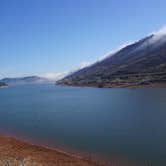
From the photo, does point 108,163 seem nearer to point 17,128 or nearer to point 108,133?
point 108,133

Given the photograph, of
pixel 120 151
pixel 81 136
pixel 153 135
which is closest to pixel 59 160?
pixel 120 151

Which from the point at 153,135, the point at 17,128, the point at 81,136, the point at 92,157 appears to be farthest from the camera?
the point at 17,128

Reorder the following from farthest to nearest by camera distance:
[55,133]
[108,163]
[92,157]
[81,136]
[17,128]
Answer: [17,128], [55,133], [81,136], [92,157], [108,163]

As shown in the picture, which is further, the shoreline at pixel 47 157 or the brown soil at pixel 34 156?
the shoreline at pixel 47 157

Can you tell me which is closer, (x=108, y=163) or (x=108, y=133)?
(x=108, y=163)

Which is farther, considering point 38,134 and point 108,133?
point 38,134

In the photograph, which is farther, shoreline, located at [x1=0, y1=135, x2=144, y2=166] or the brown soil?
shoreline, located at [x1=0, y1=135, x2=144, y2=166]

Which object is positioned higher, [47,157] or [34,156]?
[34,156]

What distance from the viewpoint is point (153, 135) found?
38938 mm

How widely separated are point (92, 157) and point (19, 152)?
29.4 feet

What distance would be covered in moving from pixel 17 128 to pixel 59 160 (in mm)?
25771

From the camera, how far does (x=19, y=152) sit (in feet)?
109

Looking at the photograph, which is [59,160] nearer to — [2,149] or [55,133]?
[2,149]

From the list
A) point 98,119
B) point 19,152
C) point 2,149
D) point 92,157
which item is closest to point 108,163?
point 92,157
